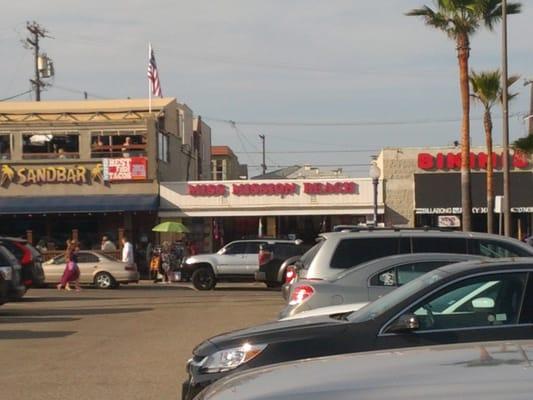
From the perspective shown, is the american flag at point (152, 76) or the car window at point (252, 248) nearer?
the car window at point (252, 248)

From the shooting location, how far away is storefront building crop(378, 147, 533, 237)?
36.2m

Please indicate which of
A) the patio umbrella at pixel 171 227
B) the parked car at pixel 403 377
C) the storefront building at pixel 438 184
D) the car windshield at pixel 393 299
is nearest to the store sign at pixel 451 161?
the storefront building at pixel 438 184

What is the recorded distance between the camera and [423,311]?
21.9ft

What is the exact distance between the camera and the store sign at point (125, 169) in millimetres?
36281

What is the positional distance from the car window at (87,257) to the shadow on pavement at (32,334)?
506 inches

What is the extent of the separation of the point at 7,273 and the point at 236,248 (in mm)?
10797

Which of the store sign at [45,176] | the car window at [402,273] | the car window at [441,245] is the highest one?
the store sign at [45,176]

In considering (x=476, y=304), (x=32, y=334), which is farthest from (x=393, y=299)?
(x=32, y=334)

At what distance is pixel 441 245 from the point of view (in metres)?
11.0

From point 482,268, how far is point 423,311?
58 cm

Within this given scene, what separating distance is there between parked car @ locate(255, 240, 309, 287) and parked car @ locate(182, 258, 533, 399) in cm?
1897

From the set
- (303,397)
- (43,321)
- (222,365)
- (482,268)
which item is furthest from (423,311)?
(43,321)

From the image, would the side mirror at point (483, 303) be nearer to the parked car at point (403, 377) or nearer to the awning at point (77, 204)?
the parked car at point (403, 377)

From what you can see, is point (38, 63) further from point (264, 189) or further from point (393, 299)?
point (393, 299)
